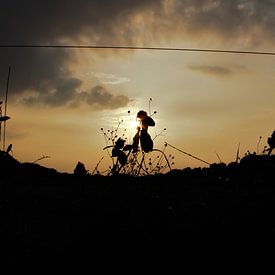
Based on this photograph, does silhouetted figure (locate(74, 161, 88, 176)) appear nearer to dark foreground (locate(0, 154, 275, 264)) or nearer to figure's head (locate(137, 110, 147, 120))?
dark foreground (locate(0, 154, 275, 264))

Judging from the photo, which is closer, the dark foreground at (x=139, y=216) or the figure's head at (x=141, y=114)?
the dark foreground at (x=139, y=216)

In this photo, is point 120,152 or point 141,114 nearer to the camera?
point 141,114

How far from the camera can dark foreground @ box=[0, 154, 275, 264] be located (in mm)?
2926

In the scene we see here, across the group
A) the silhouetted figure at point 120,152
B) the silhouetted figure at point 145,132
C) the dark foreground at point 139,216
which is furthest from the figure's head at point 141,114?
the dark foreground at point 139,216

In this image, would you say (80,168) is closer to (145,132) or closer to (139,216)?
(145,132)

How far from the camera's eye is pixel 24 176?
611 centimetres

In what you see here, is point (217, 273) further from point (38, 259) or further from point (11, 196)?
point (11, 196)

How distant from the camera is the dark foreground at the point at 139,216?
293 cm

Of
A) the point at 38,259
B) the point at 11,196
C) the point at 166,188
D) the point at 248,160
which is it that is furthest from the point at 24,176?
the point at 38,259

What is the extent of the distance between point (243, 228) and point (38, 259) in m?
1.34

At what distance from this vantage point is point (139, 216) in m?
3.35

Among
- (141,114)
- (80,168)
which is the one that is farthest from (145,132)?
(80,168)

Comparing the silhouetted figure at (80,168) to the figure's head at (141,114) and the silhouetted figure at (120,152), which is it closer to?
the silhouetted figure at (120,152)

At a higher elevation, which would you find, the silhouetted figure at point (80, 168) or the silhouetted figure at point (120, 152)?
the silhouetted figure at point (120, 152)
